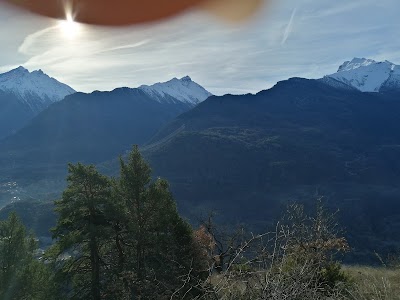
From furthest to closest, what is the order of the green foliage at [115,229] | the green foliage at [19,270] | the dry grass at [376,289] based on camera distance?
the green foliage at [115,229], the green foliage at [19,270], the dry grass at [376,289]

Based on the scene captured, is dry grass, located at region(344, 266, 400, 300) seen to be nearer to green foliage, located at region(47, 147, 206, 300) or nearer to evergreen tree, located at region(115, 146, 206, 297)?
evergreen tree, located at region(115, 146, 206, 297)

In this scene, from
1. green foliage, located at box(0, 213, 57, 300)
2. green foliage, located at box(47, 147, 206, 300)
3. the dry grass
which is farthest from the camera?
green foliage, located at box(47, 147, 206, 300)

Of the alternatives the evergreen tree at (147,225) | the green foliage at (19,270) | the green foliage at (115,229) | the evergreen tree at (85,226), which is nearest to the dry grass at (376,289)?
the evergreen tree at (147,225)

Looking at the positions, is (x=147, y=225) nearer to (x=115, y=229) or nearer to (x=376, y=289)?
(x=115, y=229)

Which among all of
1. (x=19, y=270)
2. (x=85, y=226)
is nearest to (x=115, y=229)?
(x=85, y=226)

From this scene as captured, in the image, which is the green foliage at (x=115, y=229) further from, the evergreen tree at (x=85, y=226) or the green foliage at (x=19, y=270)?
the green foliage at (x=19, y=270)

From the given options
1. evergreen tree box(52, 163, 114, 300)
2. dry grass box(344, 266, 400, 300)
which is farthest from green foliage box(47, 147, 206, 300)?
dry grass box(344, 266, 400, 300)

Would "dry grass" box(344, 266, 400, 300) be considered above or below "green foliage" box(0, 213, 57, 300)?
above

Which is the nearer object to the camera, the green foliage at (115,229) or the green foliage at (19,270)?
the green foliage at (19,270)

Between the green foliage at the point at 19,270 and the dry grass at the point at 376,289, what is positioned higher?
the dry grass at the point at 376,289

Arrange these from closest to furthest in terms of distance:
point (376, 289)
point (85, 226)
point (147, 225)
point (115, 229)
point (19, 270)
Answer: point (376, 289), point (19, 270), point (85, 226), point (147, 225), point (115, 229)

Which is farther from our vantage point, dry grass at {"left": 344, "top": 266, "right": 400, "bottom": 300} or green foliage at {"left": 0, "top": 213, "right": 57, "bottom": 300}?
green foliage at {"left": 0, "top": 213, "right": 57, "bottom": 300}

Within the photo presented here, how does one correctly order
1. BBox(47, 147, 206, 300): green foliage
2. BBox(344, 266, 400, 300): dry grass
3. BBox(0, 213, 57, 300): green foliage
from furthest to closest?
BBox(47, 147, 206, 300): green foliage → BBox(0, 213, 57, 300): green foliage → BBox(344, 266, 400, 300): dry grass

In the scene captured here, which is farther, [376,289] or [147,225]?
[147,225]
